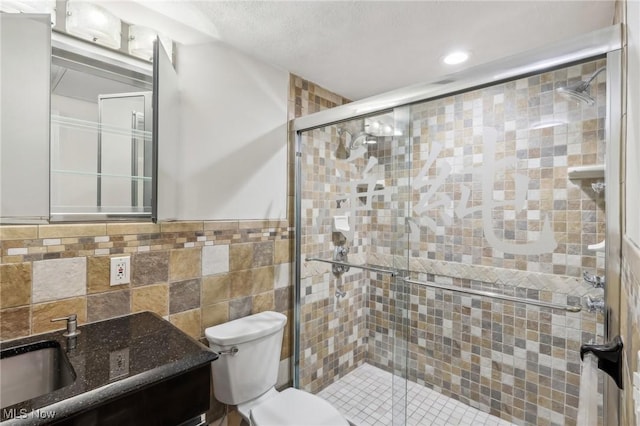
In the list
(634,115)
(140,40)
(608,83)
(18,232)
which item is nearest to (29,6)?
(140,40)

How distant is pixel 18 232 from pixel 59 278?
0.71 ft

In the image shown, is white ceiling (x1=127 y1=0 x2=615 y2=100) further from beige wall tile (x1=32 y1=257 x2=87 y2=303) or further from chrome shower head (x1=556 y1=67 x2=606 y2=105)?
beige wall tile (x1=32 y1=257 x2=87 y2=303)

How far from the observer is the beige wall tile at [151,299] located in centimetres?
137

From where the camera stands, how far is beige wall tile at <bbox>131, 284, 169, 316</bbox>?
1.37 metres

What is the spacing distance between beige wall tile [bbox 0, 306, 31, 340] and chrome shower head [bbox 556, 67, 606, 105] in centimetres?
224

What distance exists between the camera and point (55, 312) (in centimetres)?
117

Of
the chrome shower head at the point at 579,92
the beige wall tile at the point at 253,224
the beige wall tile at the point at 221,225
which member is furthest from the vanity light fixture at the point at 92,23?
the chrome shower head at the point at 579,92

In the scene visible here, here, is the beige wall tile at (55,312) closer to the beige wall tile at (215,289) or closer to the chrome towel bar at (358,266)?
the beige wall tile at (215,289)

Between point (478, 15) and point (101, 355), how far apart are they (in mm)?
2042

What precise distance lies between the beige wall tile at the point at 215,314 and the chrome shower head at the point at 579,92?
1.89 m

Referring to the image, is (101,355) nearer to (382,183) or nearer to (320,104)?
(382,183)

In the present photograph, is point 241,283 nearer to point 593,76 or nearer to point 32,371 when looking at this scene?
point 32,371

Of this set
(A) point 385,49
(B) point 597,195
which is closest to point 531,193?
(B) point 597,195

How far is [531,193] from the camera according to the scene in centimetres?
138
